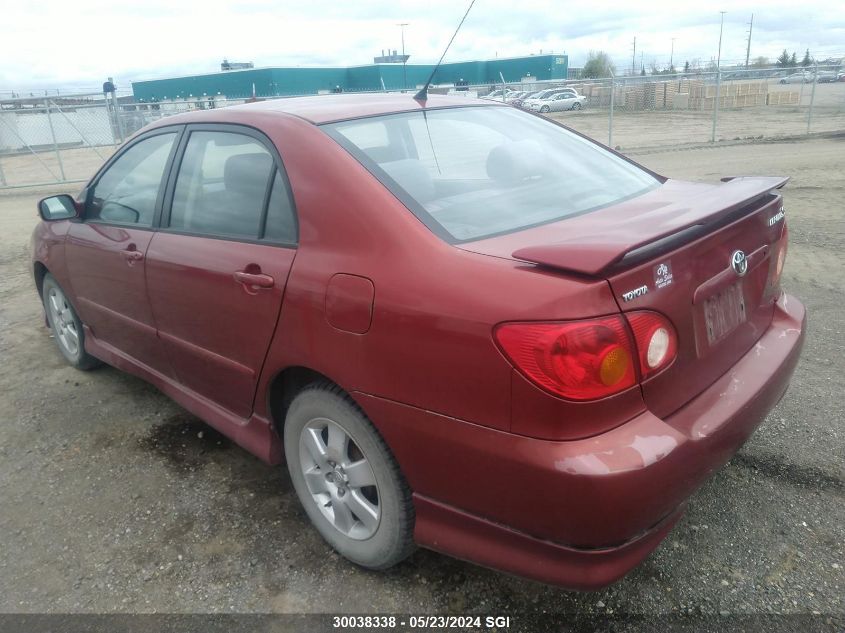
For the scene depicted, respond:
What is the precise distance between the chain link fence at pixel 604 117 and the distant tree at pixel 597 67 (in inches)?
813

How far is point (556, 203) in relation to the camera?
8.28 feet

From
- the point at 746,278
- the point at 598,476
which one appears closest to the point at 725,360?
the point at 746,278

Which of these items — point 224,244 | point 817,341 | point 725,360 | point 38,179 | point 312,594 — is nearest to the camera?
point 725,360

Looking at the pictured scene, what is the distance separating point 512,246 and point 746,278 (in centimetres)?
88

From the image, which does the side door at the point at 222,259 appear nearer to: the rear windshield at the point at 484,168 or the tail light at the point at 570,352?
the rear windshield at the point at 484,168

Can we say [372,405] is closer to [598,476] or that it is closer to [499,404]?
[499,404]

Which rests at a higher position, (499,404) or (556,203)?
(556,203)

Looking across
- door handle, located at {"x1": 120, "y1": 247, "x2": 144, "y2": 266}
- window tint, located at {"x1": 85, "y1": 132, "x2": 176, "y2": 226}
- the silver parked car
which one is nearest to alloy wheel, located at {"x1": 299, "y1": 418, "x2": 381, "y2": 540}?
door handle, located at {"x1": 120, "y1": 247, "x2": 144, "y2": 266}

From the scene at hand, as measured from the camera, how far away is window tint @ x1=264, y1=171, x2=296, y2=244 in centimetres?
251

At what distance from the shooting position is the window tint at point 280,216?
251 cm

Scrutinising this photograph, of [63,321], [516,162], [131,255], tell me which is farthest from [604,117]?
[131,255]

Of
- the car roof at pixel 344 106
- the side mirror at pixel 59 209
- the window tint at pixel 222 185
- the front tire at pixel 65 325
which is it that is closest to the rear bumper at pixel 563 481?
the window tint at pixel 222 185

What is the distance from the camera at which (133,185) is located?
11.6 feet

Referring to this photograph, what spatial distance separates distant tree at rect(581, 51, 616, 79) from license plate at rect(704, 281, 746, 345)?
57.7 meters
